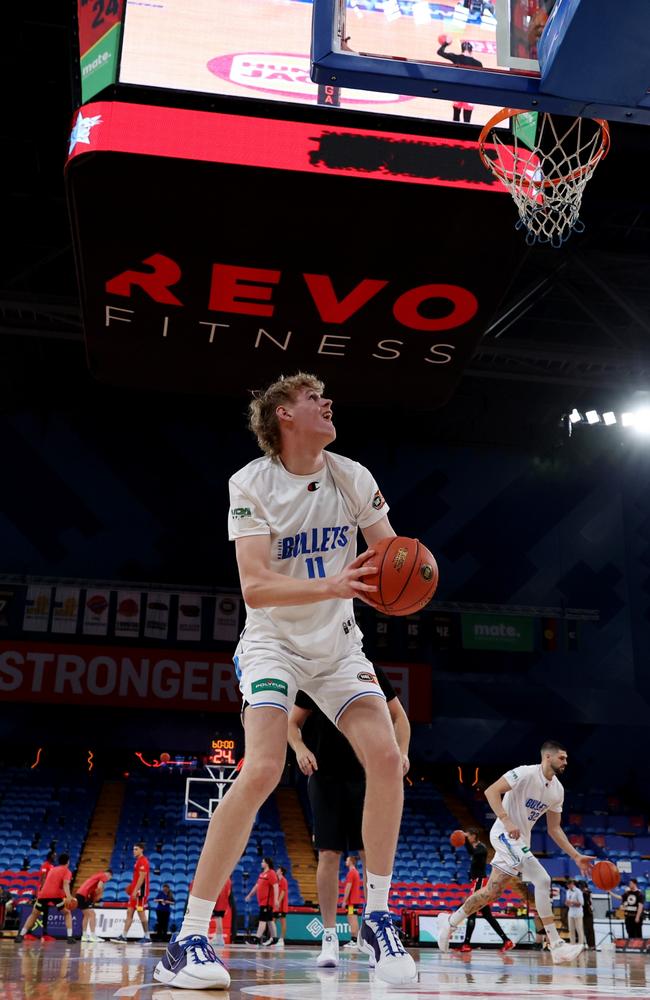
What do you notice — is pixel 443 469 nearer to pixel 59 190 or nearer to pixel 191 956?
pixel 59 190

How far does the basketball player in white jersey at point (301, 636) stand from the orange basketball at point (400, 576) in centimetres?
5

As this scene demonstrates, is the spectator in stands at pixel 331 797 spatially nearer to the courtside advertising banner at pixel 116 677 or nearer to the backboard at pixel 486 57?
the backboard at pixel 486 57

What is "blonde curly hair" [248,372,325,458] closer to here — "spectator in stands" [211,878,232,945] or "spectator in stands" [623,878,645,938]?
"spectator in stands" [211,878,232,945]

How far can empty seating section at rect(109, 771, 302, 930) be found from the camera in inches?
693

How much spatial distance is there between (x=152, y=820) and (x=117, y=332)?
1444 centimetres

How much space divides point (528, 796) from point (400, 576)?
607 centimetres

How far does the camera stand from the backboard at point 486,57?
12.6 ft

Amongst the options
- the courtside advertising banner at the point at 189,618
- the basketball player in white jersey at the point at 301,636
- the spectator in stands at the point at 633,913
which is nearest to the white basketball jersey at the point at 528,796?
the basketball player in white jersey at the point at 301,636

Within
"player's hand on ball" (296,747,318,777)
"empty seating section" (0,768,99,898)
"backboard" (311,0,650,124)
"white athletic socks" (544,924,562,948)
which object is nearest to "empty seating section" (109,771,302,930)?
"empty seating section" (0,768,99,898)

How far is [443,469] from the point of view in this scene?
22562 millimetres

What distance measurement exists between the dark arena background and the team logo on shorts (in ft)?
14.4

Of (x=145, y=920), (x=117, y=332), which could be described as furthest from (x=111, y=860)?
(x=117, y=332)

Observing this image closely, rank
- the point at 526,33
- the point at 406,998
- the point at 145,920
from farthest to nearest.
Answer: the point at 145,920
the point at 526,33
the point at 406,998

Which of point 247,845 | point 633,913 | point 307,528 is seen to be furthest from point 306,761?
point 247,845
